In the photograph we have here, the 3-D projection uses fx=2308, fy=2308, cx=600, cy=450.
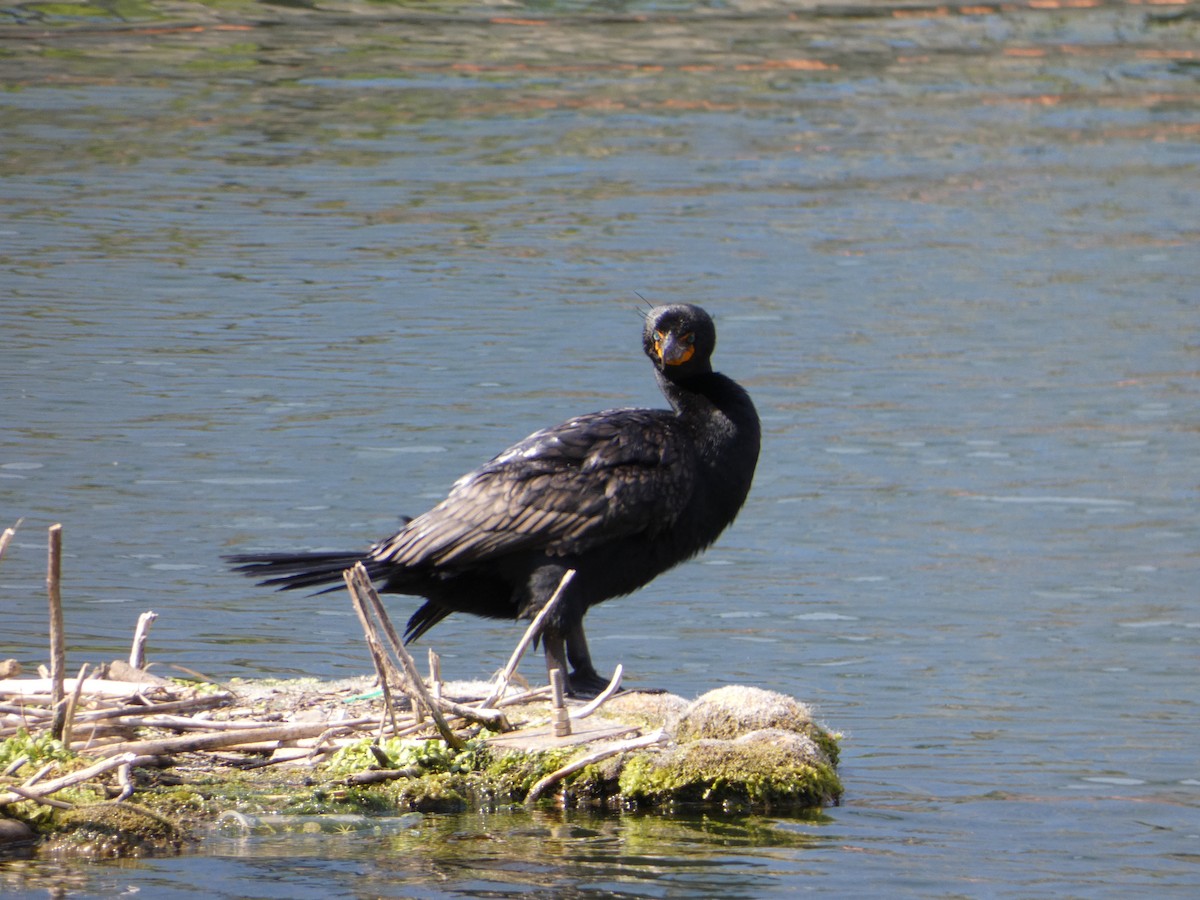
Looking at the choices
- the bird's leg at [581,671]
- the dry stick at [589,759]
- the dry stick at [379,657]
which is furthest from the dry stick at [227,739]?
the bird's leg at [581,671]

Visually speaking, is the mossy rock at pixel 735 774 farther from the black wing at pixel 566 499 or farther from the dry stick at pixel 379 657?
the black wing at pixel 566 499

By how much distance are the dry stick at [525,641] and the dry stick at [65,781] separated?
47.3 inches

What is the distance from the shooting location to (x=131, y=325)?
17.0m

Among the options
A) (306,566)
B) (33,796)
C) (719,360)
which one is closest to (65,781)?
(33,796)

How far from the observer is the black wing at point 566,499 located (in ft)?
25.5

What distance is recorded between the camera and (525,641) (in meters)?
6.97

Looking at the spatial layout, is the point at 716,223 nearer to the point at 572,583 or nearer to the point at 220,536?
the point at 220,536

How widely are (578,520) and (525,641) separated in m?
0.89

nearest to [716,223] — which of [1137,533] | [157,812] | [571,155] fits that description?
[571,155]

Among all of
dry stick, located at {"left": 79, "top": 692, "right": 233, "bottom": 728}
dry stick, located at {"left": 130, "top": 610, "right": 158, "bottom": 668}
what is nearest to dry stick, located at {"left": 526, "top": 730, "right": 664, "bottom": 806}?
dry stick, located at {"left": 79, "top": 692, "right": 233, "bottom": 728}

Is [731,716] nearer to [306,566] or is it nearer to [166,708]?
[306,566]

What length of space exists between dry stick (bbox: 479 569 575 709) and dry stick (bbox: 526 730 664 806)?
344mm

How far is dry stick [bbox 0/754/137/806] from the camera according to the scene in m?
6.29

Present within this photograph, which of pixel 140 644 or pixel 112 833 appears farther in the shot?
pixel 140 644
